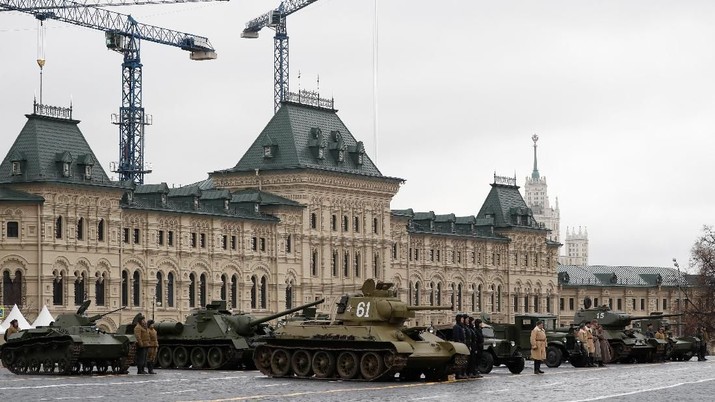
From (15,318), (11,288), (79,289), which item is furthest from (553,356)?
(79,289)

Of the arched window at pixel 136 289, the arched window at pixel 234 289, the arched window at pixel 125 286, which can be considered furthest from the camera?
the arched window at pixel 234 289

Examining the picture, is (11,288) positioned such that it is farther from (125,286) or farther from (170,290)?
(170,290)

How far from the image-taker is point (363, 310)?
4388cm

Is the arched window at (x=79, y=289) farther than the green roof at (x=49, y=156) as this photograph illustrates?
Yes

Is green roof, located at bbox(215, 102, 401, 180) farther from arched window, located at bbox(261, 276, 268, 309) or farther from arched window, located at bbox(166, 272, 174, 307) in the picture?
arched window, located at bbox(166, 272, 174, 307)

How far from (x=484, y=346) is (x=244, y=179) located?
5679cm

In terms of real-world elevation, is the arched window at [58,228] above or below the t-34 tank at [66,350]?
above

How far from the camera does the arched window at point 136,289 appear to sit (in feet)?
302

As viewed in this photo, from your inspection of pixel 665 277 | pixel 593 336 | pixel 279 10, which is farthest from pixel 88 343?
pixel 665 277

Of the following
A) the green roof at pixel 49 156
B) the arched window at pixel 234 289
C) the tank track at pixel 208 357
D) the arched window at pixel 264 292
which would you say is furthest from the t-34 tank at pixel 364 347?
the arched window at pixel 264 292

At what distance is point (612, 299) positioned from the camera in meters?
155

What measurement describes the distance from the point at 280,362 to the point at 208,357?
9678mm

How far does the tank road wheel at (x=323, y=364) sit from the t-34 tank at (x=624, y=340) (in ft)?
71.5

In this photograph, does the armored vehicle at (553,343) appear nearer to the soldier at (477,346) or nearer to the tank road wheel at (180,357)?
the soldier at (477,346)
